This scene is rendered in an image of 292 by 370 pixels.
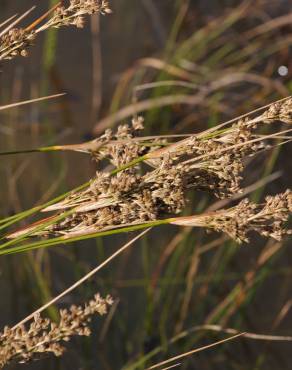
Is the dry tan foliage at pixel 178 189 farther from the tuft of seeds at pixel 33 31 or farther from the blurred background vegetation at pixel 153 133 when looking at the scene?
the blurred background vegetation at pixel 153 133

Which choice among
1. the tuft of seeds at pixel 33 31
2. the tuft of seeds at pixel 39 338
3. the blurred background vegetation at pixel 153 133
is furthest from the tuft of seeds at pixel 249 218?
the blurred background vegetation at pixel 153 133

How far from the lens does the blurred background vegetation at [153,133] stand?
6.73 ft

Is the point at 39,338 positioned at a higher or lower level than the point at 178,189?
lower

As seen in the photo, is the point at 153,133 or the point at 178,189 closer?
the point at 178,189

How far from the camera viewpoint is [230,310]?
2.03 m

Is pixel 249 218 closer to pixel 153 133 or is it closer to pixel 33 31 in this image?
pixel 33 31

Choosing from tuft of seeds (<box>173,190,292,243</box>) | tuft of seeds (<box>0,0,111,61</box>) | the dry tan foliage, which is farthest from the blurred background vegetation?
tuft of seeds (<box>173,190,292,243</box>)

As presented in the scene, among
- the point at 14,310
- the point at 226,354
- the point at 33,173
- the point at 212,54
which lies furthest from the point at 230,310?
the point at 212,54

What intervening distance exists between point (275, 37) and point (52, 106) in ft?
3.15

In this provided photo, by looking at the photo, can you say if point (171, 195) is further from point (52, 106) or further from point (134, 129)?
point (52, 106)

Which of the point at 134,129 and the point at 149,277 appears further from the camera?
the point at 149,277

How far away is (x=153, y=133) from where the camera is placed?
269cm

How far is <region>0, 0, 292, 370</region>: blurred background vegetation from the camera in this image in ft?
6.73

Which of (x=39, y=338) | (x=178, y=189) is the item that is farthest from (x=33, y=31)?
(x=39, y=338)
